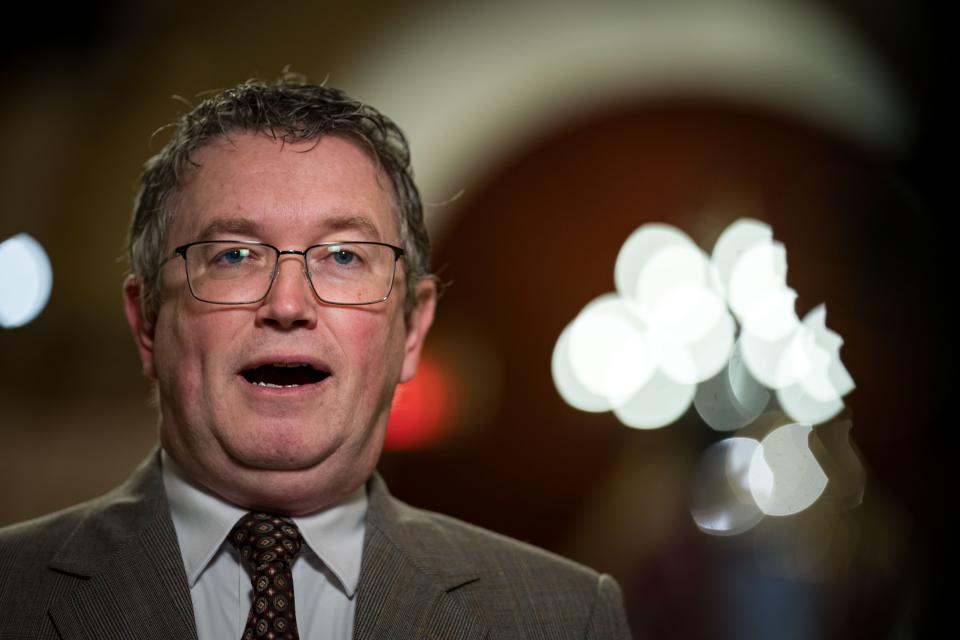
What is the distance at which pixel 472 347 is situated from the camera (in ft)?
14.3

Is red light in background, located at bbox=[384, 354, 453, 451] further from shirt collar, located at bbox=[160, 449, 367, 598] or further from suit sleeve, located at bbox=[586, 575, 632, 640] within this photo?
shirt collar, located at bbox=[160, 449, 367, 598]

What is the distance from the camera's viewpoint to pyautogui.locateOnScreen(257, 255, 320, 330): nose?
1.51m

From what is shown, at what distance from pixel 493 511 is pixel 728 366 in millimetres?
1666

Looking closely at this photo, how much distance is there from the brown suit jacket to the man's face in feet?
0.46

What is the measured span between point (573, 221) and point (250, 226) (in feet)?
9.52

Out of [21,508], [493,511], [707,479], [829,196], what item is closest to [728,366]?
[707,479]

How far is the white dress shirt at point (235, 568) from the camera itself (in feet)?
5.07

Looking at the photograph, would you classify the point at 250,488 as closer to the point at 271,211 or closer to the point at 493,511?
the point at 271,211

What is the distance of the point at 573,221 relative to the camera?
14.2ft

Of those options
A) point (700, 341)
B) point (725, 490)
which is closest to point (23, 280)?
point (700, 341)

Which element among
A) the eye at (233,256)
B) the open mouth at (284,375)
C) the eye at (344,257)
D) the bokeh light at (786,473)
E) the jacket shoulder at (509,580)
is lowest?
the jacket shoulder at (509,580)

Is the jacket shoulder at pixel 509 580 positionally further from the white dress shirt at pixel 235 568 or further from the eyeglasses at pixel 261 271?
the eyeglasses at pixel 261 271

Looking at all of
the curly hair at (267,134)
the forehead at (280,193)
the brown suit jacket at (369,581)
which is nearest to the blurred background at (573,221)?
the brown suit jacket at (369,581)

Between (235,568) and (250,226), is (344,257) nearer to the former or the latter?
(250,226)
